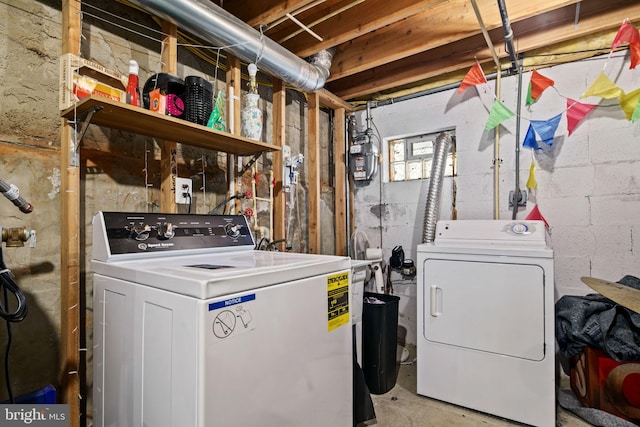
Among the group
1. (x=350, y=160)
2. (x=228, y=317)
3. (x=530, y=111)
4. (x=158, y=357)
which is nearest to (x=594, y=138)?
(x=530, y=111)

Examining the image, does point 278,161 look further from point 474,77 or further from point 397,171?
point 474,77

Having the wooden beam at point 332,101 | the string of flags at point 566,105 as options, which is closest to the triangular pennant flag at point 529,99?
the string of flags at point 566,105

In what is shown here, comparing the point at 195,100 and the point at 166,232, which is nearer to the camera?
the point at 166,232

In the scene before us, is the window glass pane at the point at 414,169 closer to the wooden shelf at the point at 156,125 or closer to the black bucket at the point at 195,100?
the wooden shelf at the point at 156,125

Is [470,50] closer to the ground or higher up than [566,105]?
higher up

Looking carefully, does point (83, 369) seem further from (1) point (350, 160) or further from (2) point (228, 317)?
(1) point (350, 160)

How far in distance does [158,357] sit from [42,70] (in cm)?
136

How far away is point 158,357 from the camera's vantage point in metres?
0.94

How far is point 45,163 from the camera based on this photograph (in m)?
1.37

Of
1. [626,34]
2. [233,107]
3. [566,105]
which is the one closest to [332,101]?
[233,107]

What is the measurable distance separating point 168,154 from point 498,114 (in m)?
2.39

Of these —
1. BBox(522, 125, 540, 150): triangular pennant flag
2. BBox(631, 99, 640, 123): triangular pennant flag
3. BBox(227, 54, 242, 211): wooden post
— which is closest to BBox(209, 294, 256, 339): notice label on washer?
BBox(227, 54, 242, 211): wooden post

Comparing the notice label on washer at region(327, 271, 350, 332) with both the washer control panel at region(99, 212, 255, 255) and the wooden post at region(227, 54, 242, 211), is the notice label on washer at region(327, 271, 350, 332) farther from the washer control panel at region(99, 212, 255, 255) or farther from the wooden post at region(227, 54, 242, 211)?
the wooden post at region(227, 54, 242, 211)

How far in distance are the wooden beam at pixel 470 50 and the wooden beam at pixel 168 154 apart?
5.56ft
